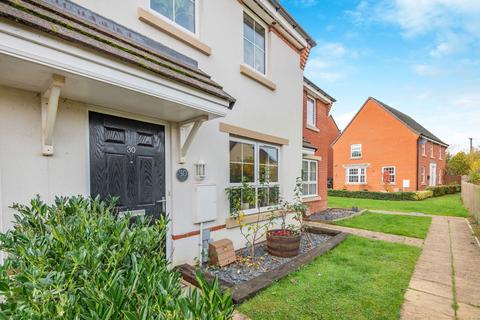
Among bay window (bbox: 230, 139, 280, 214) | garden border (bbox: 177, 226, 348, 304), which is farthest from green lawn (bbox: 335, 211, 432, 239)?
bay window (bbox: 230, 139, 280, 214)

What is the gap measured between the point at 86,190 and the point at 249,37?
5714 millimetres

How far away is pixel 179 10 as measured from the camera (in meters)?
4.65

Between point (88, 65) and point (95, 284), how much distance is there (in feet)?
7.55

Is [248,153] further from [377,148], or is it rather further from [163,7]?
[377,148]

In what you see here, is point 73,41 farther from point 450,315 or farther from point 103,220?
point 450,315

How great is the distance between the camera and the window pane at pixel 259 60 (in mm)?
6742

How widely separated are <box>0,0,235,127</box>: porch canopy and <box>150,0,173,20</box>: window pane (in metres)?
0.91

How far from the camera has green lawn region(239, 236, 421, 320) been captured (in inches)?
129

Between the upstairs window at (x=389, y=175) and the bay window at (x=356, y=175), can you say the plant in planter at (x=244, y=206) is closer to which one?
the upstairs window at (x=389, y=175)

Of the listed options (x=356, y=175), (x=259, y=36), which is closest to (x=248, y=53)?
(x=259, y=36)

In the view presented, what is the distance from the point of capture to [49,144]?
3008 millimetres

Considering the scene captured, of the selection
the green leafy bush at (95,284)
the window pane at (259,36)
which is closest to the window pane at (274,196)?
the window pane at (259,36)

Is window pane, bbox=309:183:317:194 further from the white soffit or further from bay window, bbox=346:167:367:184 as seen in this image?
bay window, bbox=346:167:367:184

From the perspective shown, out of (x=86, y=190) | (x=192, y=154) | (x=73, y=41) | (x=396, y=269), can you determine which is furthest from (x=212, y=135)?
(x=396, y=269)
